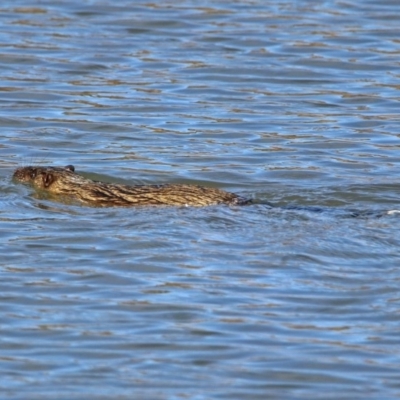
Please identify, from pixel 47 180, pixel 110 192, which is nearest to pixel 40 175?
pixel 47 180

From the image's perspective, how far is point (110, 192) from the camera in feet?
41.2

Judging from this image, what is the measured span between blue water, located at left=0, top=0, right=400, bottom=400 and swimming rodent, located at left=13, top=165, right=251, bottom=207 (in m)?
0.18

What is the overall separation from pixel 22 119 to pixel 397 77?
555 centimetres

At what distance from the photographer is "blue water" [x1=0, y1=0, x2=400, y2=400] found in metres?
8.57

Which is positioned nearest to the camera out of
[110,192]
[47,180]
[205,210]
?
[205,210]

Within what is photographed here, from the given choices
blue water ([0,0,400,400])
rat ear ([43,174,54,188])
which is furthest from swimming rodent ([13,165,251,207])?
blue water ([0,0,400,400])

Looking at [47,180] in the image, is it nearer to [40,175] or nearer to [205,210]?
[40,175]

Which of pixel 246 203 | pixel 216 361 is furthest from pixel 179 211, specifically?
pixel 216 361

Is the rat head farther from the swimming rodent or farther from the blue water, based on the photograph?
the blue water

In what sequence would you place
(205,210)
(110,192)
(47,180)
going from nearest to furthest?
(205,210) → (110,192) → (47,180)

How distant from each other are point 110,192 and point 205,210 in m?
1.14

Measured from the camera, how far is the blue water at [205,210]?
8.57 metres

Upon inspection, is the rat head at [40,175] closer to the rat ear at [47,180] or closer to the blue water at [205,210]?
the rat ear at [47,180]

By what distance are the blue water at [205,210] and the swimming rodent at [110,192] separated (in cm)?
18
